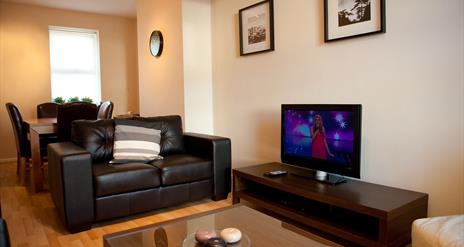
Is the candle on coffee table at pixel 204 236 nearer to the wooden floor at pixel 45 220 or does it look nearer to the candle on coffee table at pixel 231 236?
the candle on coffee table at pixel 231 236

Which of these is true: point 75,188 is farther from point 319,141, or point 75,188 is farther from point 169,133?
point 319,141

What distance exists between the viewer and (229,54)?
12.5 ft

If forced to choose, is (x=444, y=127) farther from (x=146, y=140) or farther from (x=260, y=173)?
(x=146, y=140)

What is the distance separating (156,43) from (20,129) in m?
1.94

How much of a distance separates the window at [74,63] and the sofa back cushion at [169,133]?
3214 millimetres

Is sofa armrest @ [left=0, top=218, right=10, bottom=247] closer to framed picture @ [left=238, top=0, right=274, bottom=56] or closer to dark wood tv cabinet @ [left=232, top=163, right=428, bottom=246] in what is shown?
dark wood tv cabinet @ [left=232, top=163, right=428, bottom=246]

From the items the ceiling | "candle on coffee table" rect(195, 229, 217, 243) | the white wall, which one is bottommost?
"candle on coffee table" rect(195, 229, 217, 243)

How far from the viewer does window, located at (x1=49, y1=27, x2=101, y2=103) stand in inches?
222

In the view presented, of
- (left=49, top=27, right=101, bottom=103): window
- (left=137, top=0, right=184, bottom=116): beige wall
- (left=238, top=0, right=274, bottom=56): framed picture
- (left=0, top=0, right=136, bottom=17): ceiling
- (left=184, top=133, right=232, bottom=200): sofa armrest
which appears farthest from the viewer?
(left=49, top=27, right=101, bottom=103): window

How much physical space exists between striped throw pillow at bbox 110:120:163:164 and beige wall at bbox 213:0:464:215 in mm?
1110

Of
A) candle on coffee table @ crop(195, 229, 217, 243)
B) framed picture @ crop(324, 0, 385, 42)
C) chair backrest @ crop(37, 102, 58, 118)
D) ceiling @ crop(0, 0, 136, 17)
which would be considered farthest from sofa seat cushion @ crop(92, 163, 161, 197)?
ceiling @ crop(0, 0, 136, 17)

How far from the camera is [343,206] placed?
80.0 inches

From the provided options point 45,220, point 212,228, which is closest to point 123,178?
point 45,220

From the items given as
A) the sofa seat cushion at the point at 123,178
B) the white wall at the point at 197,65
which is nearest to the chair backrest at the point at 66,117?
the sofa seat cushion at the point at 123,178
